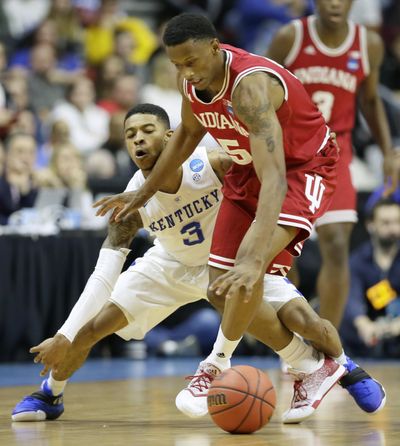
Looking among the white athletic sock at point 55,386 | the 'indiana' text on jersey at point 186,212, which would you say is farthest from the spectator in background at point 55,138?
the white athletic sock at point 55,386

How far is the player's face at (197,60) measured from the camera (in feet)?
15.1

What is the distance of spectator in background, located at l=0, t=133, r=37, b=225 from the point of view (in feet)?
31.1

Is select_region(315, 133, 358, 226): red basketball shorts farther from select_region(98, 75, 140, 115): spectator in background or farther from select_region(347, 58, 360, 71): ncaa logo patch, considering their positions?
select_region(98, 75, 140, 115): spectator in background

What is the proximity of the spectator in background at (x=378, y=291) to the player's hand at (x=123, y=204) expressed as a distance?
4418mm

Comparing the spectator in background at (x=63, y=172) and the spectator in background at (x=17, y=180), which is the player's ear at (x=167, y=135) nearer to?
the spectator in background at (x=17, y=180)

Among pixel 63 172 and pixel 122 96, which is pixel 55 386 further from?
pixel 122 96

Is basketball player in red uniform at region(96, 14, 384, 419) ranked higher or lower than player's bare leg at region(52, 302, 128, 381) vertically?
higher

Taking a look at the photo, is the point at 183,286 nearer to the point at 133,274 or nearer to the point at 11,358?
the point at 133,274

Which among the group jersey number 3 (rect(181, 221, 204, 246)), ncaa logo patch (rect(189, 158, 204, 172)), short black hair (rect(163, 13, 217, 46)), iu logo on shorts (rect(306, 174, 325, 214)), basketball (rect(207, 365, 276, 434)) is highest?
short black hair (rect(163, 13, 217, 46))

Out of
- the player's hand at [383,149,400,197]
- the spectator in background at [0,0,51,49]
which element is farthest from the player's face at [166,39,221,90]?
the spectator in background at [0,0,51,49]

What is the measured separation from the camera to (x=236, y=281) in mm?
4105

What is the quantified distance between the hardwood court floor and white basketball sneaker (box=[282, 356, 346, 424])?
0.06 meters

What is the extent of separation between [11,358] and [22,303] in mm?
491

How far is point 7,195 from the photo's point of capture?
9461 mm
